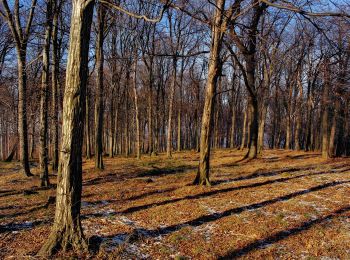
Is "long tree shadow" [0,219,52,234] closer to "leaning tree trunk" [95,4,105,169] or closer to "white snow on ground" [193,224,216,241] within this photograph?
"white snow on ground" [193,224,216,241]

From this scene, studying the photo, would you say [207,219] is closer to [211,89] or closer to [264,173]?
[211,89]

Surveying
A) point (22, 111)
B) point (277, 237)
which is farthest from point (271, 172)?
point (22, 111)

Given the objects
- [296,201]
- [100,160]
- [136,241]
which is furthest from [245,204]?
[100,160]

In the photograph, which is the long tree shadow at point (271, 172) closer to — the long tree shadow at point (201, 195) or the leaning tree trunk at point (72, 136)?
the long tree shadow at point (201, 195)

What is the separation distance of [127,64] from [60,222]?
24.1 m

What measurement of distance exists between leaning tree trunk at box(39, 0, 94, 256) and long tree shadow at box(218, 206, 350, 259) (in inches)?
105

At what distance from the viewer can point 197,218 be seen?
706 cm

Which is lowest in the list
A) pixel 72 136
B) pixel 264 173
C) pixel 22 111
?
pixel 264 173

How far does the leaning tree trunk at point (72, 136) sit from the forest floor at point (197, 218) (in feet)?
1.52

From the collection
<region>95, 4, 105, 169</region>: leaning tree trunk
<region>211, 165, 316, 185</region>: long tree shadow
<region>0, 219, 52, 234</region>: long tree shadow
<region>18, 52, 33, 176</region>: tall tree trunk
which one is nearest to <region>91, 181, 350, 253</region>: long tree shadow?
<region>0, 219, 52, 234</region>: long tree shadow

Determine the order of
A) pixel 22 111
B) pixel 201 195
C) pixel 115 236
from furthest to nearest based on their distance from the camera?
pixel 22 111 < pixel 201 195 < pixel 115 236

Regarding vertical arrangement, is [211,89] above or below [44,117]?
above

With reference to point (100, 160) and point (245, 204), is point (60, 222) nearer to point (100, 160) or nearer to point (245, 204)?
point (245, 204)

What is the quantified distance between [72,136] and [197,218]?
3812 mm
